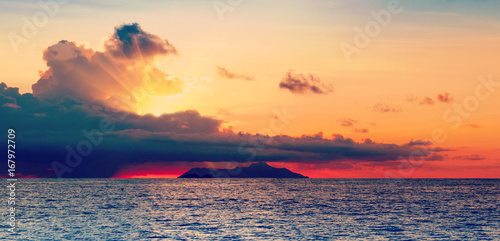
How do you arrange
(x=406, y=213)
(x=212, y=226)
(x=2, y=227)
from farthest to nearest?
(x=406, y=213) → (x=212, y=226) → (x=2, y=227)

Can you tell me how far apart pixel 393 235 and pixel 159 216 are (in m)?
52.4

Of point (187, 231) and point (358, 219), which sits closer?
point (187, 231)

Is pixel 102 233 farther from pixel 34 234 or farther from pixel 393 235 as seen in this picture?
pixel 393 235

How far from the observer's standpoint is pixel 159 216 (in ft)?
348

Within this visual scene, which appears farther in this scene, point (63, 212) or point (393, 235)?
point (63, 212)

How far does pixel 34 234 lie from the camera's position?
7594 centimetres

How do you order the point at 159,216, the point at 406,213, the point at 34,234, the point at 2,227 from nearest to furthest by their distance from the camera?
the point at 34,234 < the point at 2,227 < the point at 159,216 < the point at 406,213

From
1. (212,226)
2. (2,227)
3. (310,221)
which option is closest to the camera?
(2,227)

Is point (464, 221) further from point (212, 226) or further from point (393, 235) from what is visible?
point (212, 226)

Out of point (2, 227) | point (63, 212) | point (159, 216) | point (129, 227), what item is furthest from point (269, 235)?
point (63, 212)

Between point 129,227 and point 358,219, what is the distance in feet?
155

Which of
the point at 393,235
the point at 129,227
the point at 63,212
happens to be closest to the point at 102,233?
the point at 129,227

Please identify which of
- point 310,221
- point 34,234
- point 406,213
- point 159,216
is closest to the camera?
point 34,234

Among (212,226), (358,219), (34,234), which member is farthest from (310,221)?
(34,234)
